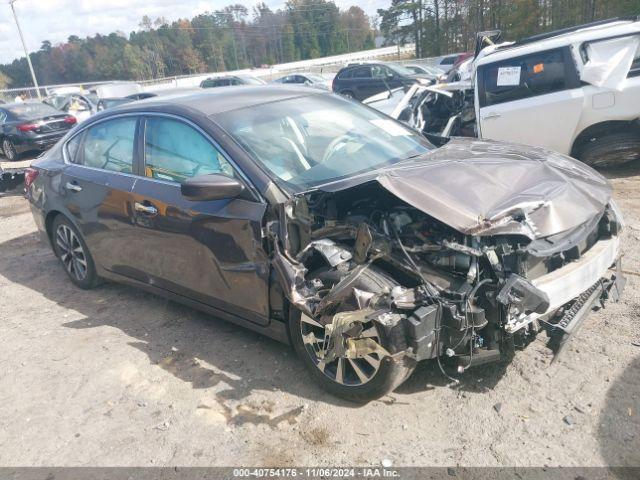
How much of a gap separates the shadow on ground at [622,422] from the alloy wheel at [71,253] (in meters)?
4.26

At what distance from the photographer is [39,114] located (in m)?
13.8

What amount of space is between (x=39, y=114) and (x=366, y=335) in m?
13.9

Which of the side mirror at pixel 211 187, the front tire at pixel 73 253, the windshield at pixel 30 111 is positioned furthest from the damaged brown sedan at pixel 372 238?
the windshield at pixel 30 111

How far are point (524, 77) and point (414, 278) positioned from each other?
5003mm

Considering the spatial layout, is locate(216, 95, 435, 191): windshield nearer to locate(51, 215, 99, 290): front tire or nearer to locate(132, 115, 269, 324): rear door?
locate(132, 115, 269, 324): rear door

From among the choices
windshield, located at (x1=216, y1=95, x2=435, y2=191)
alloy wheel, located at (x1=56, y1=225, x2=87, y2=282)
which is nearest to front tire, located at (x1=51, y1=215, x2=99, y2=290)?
alloy wheel, located at (x1=56, y1=225, x2=87, y2=282)

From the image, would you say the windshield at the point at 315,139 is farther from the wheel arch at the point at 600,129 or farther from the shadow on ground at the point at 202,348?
the wheel arch at the point at 600,129

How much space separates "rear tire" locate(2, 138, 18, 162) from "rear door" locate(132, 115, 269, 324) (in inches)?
463

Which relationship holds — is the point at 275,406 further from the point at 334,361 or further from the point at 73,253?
the point at 73,253

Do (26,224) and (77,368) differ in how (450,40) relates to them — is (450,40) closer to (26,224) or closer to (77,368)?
(26,224)

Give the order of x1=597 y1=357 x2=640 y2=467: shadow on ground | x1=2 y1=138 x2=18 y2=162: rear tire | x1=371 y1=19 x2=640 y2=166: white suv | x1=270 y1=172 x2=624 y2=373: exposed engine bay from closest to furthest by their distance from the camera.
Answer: x1=597 y1=357 x2=640 y2=467: shadow on ground < x1=270 y1=172 x2=624 y2=373: exposed engine bay < x1=371 y1=19 x2=640 y2=166: white suv < x1=2 y1=138 x2=18 y2=162: rear tire

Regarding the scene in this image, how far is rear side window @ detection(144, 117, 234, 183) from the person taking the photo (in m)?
3.41

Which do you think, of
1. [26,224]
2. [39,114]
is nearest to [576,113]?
[26,224]

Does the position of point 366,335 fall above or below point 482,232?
below
